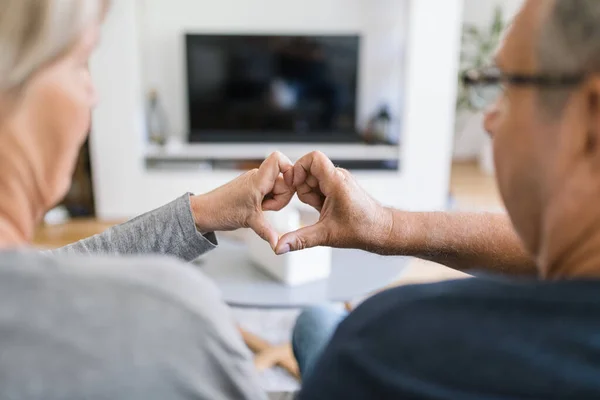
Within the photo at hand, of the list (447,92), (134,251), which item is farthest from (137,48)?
(134,251)

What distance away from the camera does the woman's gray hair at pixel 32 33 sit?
53 cm

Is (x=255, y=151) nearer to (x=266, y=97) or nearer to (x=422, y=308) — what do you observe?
(x=266, y=97)

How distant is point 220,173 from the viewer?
3.75 meters

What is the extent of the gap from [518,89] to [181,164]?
133 inches

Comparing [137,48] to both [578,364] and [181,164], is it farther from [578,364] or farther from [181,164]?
[578,364]

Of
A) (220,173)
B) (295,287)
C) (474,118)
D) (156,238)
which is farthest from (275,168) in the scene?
(474,118)

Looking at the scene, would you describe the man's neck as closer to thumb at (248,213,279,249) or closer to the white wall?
thumb at (248,213,279,249)

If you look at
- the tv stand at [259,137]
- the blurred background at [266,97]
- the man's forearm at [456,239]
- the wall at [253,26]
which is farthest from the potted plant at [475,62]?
the man's forearm at [456,239]

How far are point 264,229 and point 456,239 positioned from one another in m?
0.38

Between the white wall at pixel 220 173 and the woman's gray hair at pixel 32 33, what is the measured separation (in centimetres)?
315

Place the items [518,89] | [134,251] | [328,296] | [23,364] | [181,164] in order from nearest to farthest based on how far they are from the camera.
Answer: [23,364], [518,89], [134,251], [328,296], [181,164]

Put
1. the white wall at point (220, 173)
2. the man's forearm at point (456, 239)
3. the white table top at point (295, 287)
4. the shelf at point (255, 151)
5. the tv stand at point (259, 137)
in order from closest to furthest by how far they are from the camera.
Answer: the man's forearm at point (456, 239) < the white table top at point (295, 287) < the white wall at point (220, 173) < the shelf at point (255, 151) < the tv stand at point (259, 137)

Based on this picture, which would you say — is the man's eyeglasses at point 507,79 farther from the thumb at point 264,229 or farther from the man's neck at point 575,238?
the thumb at point 264,229

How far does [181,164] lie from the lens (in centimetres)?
381
